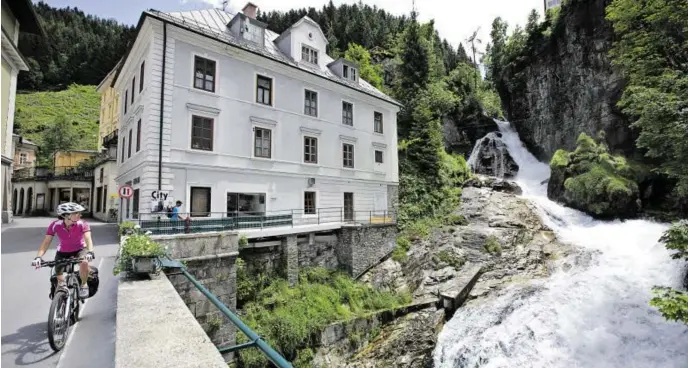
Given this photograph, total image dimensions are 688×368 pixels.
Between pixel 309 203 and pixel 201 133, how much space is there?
744cm

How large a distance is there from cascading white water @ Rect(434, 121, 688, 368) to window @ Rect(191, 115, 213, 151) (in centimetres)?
1382

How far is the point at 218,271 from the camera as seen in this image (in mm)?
11531

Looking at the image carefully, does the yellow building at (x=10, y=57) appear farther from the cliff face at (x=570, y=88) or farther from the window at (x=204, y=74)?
the cliff face at (x=570, y=88)

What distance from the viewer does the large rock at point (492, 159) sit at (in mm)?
33969

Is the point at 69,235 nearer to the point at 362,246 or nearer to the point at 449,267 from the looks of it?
the point at 362,246

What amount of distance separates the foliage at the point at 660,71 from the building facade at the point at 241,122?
48.3ft

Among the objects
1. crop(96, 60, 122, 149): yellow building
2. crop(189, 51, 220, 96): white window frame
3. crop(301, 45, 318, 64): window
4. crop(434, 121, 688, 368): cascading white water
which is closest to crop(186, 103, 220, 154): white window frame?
crop(189, 51, 220, 96): white window frame

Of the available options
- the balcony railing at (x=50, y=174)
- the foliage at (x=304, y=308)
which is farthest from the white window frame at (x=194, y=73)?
the balcony railing at (x=50, y=174)

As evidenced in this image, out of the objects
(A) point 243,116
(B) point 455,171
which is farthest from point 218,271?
(B) point 455,171

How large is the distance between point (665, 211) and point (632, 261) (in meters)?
9.41

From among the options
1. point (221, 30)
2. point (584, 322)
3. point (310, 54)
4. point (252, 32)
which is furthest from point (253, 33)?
point (584, 322)

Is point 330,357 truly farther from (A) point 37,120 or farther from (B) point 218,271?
(A) point 37,120

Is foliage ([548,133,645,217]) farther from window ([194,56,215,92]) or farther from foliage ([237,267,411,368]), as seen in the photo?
window ([194,56,215,92])

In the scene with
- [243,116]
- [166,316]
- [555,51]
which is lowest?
[166,316]
